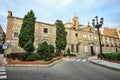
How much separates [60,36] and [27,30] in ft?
29.1

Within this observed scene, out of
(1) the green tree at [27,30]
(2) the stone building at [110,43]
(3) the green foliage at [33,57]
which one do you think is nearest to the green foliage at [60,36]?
(1) the green tree at [27,30]

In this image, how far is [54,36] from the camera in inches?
1174

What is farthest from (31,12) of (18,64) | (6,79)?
(6,79)

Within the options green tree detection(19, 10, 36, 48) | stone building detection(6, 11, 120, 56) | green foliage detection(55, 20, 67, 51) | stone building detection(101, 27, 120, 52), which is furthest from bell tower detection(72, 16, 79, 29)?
green tree detection(19, 10, 36, 48)

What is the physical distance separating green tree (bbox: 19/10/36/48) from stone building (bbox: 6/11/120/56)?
11.3ft

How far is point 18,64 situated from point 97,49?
103 feet

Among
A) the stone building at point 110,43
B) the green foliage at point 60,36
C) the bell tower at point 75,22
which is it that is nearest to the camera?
the green foliage at point 60,36

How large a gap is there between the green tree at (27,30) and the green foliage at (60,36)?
732 centimetres

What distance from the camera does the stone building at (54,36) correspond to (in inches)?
957

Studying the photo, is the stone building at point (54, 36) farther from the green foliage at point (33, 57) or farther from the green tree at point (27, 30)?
the green foliage at point (33, 57)

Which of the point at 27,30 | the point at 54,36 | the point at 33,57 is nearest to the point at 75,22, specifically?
the point at 54,36

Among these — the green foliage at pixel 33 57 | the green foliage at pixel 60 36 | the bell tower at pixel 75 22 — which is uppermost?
the bell tower at pixel 75 22

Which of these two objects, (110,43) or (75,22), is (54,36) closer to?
(75,22)

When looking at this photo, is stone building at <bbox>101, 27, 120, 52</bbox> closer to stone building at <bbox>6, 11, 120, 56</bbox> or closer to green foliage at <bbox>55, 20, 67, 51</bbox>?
stone building at <bbox>6, 11, 120, 56</bbox>
